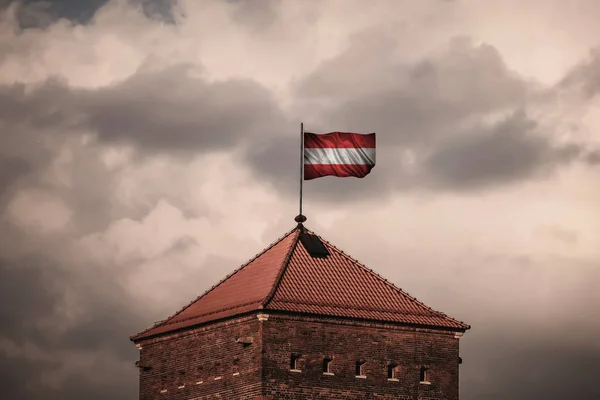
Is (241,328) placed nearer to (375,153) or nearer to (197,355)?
(197,355)

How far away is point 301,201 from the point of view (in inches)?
4259

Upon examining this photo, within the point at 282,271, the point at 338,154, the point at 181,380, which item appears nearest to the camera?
the point at 282,271

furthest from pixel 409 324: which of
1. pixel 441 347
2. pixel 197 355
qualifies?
pixel 197 355

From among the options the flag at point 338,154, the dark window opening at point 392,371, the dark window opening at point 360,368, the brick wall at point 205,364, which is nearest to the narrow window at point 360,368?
the dark window opening at point 360,368

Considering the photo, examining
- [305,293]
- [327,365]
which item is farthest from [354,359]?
[305,293]

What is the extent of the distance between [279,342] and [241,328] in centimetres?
171

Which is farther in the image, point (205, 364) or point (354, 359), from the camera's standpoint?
point (205, 364)

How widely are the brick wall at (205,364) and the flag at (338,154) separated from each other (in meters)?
7.38

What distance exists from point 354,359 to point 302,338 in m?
2.32

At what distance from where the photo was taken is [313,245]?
107750 mm

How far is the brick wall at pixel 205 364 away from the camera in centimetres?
10375

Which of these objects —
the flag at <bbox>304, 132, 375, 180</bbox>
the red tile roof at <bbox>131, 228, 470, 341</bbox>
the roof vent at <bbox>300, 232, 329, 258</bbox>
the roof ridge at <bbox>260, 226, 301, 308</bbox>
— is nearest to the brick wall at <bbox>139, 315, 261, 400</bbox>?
the red tile roof at <bbox>131, 228, 470, 341</bbox>

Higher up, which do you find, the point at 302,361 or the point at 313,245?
the point at 313,245

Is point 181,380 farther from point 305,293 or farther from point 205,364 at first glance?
point 305,293
